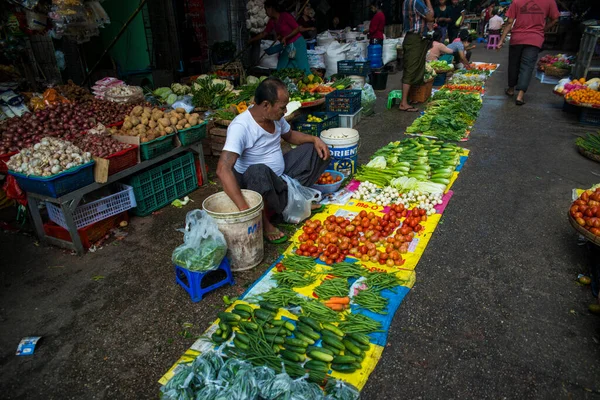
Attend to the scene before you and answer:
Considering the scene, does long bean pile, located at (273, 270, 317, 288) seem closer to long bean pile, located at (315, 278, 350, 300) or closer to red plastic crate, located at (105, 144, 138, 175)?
long bean pile, located at (315, 278, 350, 300)

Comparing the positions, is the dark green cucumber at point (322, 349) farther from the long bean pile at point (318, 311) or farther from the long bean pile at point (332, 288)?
the long bean pile at point (332, 288)

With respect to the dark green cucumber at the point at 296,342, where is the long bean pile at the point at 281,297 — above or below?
below

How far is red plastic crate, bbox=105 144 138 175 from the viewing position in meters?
3.78

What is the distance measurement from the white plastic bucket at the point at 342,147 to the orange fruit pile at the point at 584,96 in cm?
462

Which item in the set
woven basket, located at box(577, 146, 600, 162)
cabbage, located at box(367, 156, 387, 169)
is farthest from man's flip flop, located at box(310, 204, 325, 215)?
woven basket, located at box(577, 146, 600, 162)

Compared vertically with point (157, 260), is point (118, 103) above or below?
above

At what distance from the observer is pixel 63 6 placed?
186 inches

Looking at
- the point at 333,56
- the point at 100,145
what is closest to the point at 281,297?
the point at 100,145

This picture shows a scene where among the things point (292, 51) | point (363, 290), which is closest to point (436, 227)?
point (363, 290)

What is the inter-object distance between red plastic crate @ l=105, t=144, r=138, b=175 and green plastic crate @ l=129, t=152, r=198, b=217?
20 centimetres

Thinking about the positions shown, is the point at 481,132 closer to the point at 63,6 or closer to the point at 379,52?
the point at 379,52

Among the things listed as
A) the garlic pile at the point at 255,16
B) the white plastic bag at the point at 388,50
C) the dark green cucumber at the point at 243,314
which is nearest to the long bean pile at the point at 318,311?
the dark green cucumber at the point at 243,314

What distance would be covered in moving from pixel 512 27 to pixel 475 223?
642 centimetres

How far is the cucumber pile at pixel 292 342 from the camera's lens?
2213mm
